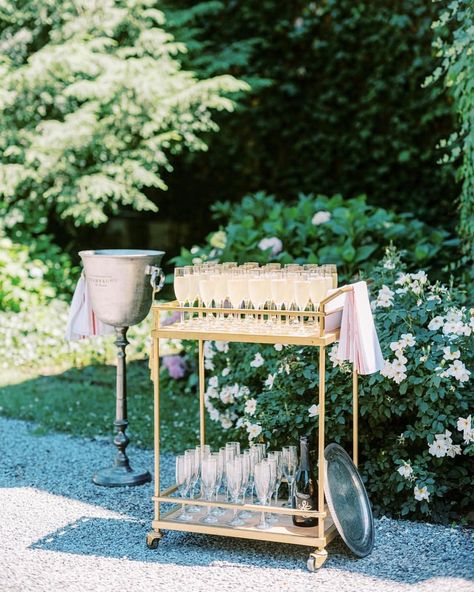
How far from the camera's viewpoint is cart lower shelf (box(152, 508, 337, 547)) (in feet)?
11.0

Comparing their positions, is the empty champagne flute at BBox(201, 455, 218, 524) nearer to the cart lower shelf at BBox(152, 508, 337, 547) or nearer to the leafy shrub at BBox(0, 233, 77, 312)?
the cart lower shelf at BBox(152, 508, 337, 547)

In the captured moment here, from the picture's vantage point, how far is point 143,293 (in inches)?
166

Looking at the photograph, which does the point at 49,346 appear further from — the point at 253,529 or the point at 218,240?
the point at 253,529

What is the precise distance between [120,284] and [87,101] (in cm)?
421

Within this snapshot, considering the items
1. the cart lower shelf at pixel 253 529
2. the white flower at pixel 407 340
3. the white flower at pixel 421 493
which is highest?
the white flower at pixel 407 340

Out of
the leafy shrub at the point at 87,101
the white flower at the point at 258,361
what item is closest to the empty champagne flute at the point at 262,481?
Result: the white flower at the point at 258,361

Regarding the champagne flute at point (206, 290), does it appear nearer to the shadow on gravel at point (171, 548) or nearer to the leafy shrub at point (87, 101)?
the shadow on gravel at point (171, 548)

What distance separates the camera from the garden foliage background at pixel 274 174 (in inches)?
158

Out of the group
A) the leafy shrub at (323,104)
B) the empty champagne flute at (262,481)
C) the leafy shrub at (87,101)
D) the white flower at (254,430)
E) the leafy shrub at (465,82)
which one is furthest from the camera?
the leafy shrub at (323,104)

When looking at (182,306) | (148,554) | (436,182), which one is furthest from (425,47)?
(148,554)

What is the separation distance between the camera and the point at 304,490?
138 inches

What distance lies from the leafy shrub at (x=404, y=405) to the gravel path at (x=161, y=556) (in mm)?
219

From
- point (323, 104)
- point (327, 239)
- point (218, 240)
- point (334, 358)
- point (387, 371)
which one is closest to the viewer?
point (387, 371)

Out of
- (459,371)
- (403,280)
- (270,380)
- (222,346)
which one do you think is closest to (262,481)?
(270,380)
